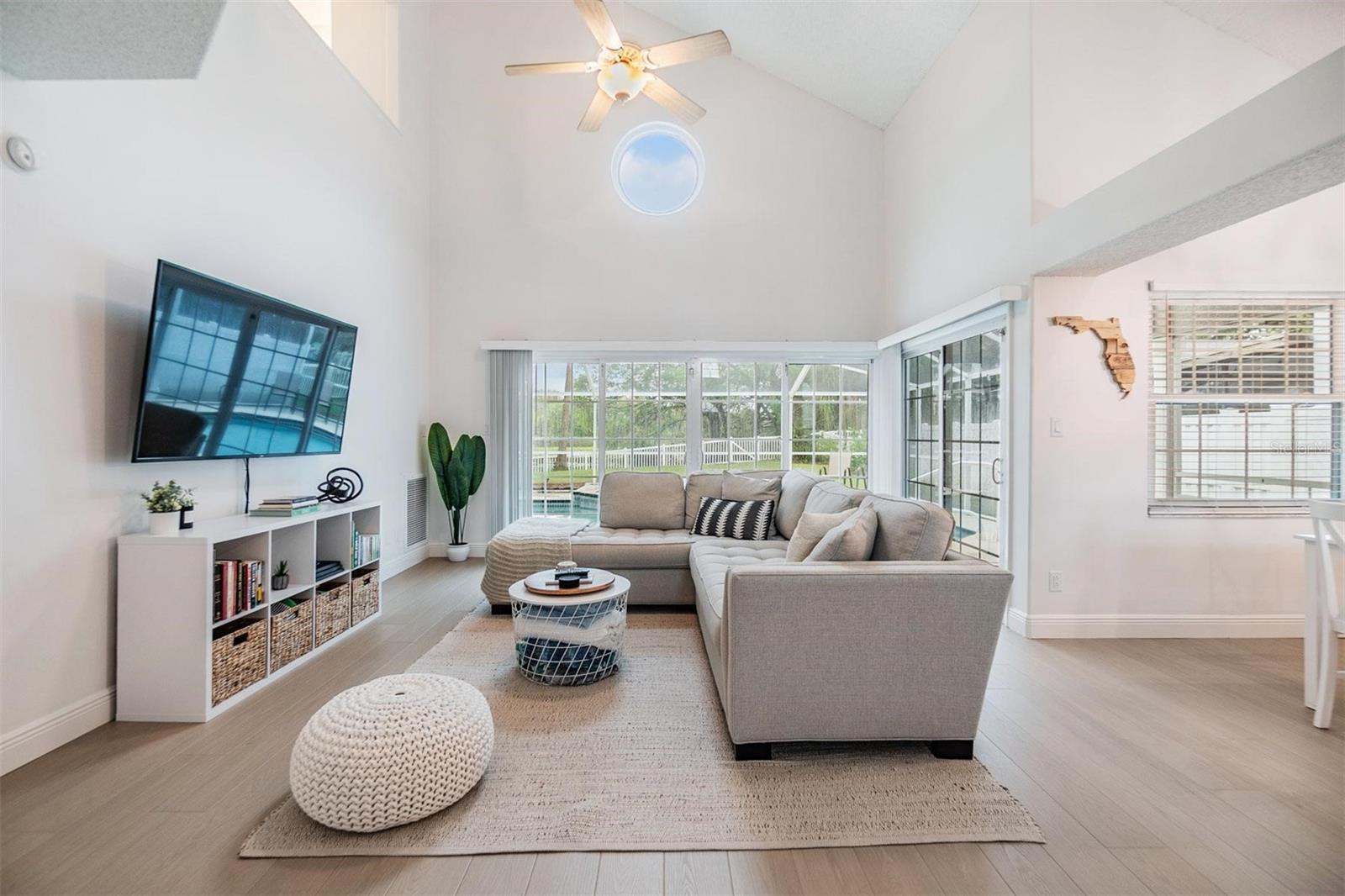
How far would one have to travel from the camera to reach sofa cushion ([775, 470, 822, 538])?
4129 millimetres

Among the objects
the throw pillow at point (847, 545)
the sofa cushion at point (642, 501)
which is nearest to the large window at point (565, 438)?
the sofa cushion at point (642, 501)

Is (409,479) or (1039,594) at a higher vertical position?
(409,479)

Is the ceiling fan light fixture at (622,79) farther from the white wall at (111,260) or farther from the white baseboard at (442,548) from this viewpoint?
the white baseboard at (442,548)

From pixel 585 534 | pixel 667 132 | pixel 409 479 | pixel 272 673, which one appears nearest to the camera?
pixel 272 673

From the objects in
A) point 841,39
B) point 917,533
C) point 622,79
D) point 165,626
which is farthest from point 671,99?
point 165,626

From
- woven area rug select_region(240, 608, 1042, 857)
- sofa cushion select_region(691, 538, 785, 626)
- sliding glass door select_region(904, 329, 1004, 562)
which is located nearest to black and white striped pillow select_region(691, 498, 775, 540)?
sofa cushion select_region(691, 538, 785, 626)

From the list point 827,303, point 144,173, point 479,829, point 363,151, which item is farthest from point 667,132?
point 479,829

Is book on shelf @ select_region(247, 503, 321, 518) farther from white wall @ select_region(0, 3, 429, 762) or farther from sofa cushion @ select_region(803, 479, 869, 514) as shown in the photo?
sofa cushion @ select_region(803, 479, 869, 514)

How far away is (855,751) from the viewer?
228 cm

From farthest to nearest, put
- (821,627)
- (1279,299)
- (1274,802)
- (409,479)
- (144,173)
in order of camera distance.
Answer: (409,479) → (1279,299) → (144,173) → (821,627) → (1274,802)

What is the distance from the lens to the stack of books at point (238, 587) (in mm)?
2605

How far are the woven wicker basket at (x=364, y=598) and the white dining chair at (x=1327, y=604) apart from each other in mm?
4538

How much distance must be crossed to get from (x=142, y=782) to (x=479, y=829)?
119 cm

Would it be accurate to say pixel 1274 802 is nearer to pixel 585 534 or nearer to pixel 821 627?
pixel 821 627
